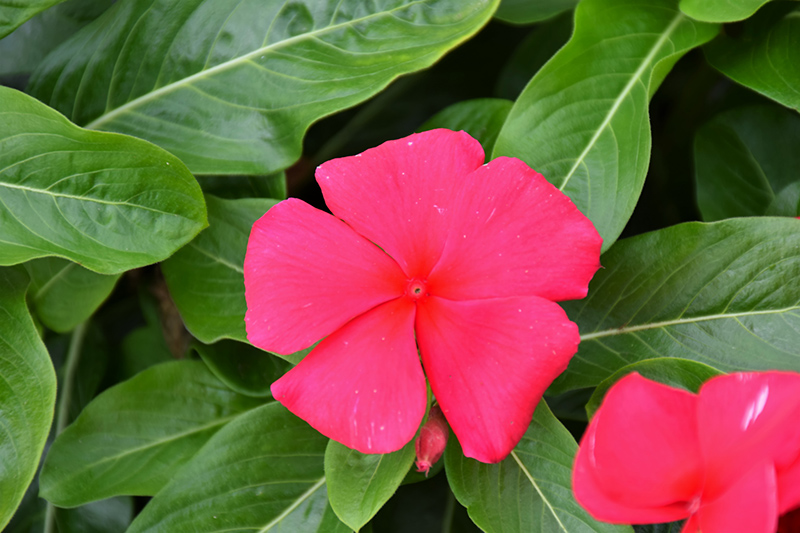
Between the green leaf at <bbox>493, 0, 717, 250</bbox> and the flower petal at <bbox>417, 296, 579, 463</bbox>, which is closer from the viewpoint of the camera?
the flower petal at <bbox>417, 296, 579, 463</bbox>

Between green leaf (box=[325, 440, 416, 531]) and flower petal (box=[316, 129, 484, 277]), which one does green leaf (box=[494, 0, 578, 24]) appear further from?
green leaf (box=[325, 440, 416, 531])

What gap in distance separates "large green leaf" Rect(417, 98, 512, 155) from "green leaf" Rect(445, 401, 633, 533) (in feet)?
1.19

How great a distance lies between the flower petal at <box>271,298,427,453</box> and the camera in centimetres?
47

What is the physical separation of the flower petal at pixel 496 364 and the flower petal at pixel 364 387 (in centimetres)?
3

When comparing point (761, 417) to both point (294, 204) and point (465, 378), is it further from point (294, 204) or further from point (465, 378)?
point (294, 204)

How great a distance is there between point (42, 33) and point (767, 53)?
41.1 inches

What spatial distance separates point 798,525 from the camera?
0.47 metres

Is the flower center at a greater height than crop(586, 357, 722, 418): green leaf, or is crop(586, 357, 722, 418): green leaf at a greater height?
the flower center

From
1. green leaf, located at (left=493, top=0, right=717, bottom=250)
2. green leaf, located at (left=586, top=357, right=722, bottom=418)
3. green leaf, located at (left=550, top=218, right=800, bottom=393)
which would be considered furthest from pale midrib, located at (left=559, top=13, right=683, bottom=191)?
green leaf, located at (left=586, top=357, right=722, bottom=418)

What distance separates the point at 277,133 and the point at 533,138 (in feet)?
1.01

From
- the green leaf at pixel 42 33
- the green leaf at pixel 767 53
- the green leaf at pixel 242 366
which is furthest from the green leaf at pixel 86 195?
the green leaf at pixel 767 53

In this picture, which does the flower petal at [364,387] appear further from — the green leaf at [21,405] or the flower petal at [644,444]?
the green leaf at [21,405]

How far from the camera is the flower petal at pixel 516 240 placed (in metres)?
0.49

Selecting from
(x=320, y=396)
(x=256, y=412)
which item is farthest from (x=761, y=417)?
(x=256, y=412)
